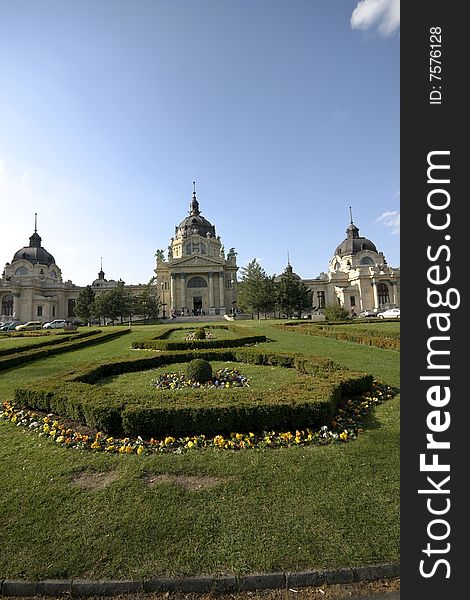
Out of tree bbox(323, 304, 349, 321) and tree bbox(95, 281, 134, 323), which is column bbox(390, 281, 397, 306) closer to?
tree bbox(323, 304, 349, 321)

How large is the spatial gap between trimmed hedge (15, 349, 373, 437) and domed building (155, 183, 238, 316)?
2241 inches

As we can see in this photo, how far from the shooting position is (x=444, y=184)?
9.77ft

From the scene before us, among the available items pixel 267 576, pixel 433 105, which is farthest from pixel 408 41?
pixel 267 576

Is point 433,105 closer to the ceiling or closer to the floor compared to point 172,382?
closer to the ceiling

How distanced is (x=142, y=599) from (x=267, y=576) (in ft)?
→ 3.47

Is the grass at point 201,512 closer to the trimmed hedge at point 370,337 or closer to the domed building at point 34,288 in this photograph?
the trimmed hedge at point 370,337

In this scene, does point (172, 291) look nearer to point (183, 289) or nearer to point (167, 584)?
point (183, 289)

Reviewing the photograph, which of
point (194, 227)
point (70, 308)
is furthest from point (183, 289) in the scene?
point (70, 308)

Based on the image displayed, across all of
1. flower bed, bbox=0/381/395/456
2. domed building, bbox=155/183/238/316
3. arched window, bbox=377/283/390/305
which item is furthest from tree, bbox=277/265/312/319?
flower bed, bbox=0/381/395/456

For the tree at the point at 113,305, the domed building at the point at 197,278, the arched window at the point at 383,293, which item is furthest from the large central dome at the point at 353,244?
the tree at the point at 113,305

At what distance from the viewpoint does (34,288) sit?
240 feet

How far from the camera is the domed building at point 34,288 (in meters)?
72.2

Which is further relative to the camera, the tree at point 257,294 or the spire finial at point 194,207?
the spire finial at point 194,207

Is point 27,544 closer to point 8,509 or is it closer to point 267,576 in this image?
point 8,509
